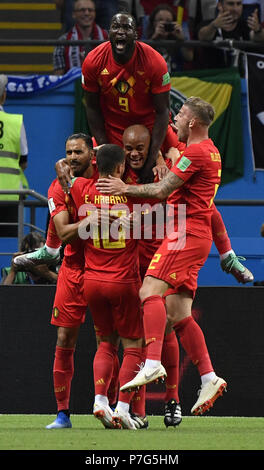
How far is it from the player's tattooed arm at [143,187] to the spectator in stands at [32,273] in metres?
2.51

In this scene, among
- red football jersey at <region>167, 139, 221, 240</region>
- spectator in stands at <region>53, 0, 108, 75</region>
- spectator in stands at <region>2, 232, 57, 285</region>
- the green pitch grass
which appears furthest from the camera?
spectator in stands at <region>53, 0, 108, 75</region>

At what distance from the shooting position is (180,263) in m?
7.22

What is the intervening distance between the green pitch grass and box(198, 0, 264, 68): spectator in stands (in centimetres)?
542

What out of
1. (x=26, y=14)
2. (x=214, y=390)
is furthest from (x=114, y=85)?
(x=26, y=14)

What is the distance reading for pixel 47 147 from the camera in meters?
12.7

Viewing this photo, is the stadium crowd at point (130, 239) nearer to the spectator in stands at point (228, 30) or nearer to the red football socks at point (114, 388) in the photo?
the red football socks at point (114, 388)

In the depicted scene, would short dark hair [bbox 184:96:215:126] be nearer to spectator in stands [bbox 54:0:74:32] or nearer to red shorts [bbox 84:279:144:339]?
red shorts [bbox 84:279:144:339]

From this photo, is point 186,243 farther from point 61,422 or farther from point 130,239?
point 61,422

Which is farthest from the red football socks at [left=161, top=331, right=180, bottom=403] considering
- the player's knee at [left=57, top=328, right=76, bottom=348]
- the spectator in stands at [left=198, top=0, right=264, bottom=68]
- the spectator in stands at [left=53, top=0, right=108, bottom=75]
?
the spectator in stands at [left=53, top=0, right=108, bottom=75]

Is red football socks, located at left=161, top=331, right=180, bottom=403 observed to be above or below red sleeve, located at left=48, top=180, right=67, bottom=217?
below

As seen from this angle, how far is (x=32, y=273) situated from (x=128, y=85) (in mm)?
2672

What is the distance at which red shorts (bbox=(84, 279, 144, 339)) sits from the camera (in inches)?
279

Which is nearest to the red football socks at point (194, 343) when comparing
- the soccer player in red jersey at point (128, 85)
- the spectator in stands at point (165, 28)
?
the soccer player in red jersey at point (128, 85)

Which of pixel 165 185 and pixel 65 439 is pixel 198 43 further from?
pixel 65 439
